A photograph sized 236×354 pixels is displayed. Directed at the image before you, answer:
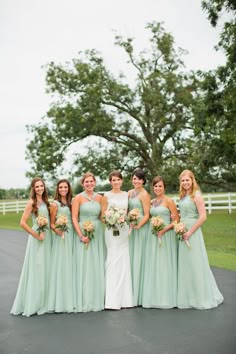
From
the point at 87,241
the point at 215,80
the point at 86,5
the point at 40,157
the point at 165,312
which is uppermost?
the point at 86,5

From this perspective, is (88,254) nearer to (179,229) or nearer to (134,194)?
(134,194)

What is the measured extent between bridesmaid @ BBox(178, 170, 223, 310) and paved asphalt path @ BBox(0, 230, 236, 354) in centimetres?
22

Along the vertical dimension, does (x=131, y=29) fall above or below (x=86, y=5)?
above

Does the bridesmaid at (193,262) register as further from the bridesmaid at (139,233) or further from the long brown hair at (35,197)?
the long brown hair at (35,197)

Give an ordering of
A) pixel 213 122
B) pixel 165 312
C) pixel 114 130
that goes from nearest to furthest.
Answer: pixel 165 312, pixel 213 122, pixel 114 130

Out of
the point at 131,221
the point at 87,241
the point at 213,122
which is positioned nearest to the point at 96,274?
the point at 87,241

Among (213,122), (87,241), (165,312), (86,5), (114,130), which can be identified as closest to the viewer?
(165,312)

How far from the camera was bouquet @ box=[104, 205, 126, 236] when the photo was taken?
284 inches

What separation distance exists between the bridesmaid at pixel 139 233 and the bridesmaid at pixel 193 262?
0.64 meters

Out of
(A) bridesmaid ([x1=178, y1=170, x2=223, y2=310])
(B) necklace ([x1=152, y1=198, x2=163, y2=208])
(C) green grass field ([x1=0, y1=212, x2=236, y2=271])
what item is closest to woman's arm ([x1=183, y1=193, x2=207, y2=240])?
(A) bridesmaid ([x1=178, y1=170, x2=223, y2=310])

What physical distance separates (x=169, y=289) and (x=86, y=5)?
17.9 m

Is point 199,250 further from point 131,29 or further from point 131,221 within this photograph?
point 131,29

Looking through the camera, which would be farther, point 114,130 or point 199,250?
point 114,130

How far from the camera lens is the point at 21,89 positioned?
24891 millimetres
